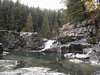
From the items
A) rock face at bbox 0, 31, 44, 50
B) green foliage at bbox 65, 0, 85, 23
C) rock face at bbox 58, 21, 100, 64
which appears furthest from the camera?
rock face at bbox 0, 31, 44, 50

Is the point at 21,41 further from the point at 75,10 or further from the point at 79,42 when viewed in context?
the point at 79,42

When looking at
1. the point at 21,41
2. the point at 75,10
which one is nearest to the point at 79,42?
the point at 75,10

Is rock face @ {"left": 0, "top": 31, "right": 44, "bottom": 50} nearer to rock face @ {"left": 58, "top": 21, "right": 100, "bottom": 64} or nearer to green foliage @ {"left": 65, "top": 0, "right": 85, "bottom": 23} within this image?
rock face @ {"left": 58, "top": 21, "right": 100, "bottom": 64}

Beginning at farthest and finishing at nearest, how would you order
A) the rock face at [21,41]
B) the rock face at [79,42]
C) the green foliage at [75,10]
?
the rock face at [21,41], the green foliage at [75,10], the rock face at [79,42]

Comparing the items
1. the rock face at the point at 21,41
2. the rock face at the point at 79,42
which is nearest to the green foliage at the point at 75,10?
the rock face at the point at 79,42

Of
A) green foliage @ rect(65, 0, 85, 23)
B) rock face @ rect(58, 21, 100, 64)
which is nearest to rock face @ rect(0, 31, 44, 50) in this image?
rock face @ rect(58, 21, 100, 64)

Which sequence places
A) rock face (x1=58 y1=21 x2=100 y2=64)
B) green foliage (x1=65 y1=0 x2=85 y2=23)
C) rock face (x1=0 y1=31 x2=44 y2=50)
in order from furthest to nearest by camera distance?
rock face (x1=0 y1=31 x2=44 y2=50) < green foliage (x1=65 y1=0 x2=85 y2=23) < rock face (x1=58 y1=21 x2=100 y2=64)

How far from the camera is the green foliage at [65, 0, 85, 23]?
58.3 metres

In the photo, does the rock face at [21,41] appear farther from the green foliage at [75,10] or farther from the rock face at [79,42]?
the green foliage at [75,10]

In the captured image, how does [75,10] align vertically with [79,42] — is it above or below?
above

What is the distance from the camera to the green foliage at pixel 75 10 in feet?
191

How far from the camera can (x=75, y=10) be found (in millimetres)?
60062

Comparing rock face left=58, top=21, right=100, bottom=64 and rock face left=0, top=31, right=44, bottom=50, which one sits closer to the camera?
rock face left=58, top=21, right=100, bottom=64

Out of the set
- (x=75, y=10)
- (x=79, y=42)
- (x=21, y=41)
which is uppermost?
(x=75, y=10)
